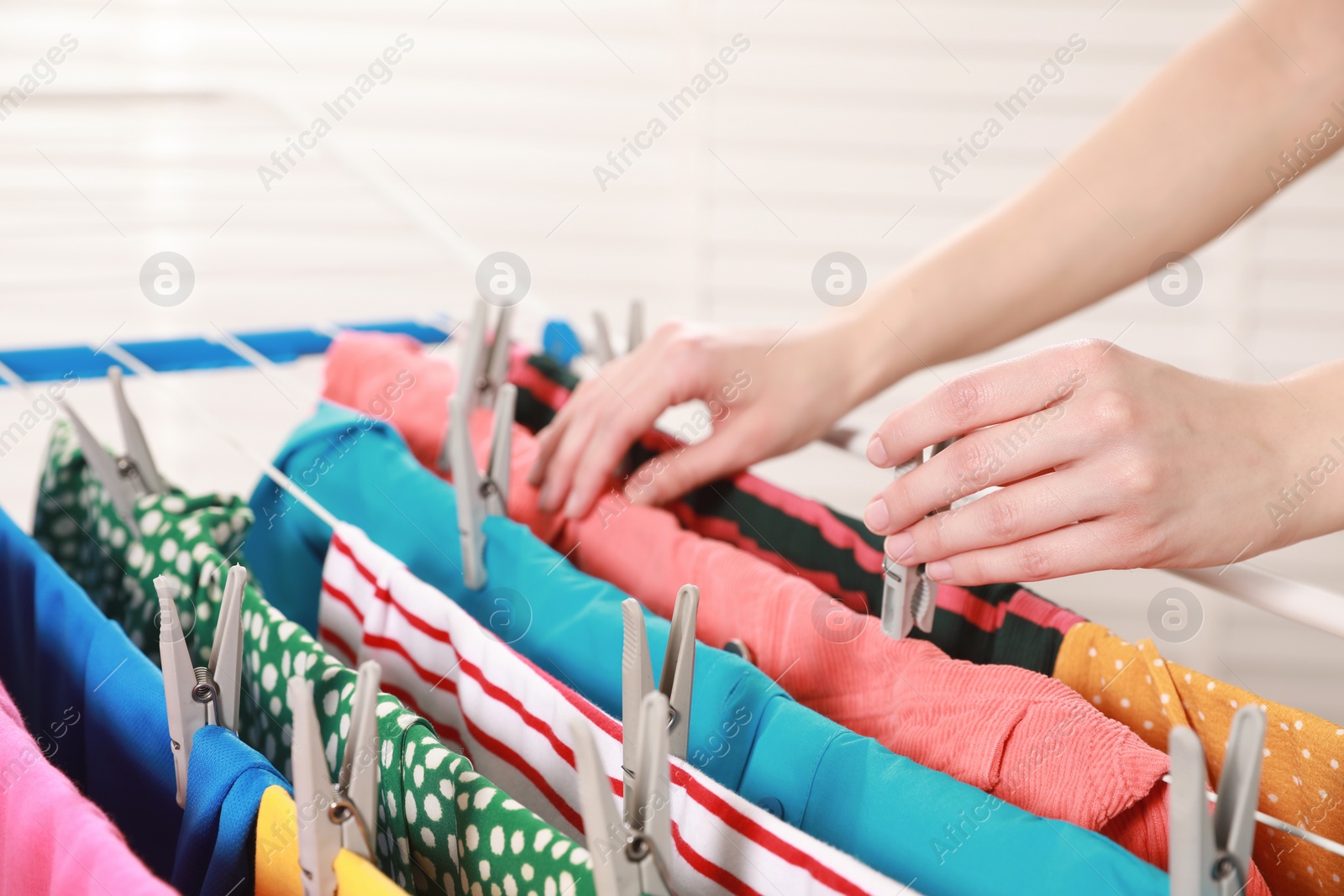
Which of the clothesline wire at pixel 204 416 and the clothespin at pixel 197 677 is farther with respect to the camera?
the clothesline wire at pixel 204 416

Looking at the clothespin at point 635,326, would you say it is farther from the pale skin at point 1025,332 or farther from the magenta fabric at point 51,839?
the magenta fabric at point 51,839

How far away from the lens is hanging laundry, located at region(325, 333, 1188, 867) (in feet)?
1.60

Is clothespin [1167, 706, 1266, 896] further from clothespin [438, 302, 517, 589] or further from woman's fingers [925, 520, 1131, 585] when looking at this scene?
clothespin [438, 302, 517, 589]

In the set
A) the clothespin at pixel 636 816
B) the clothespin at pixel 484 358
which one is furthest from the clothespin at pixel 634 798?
the clothespin at pixel 484 358

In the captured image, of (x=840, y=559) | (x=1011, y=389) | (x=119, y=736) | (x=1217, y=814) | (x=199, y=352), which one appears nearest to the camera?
(x=1217, y=814)

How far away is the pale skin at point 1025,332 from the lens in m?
0.52

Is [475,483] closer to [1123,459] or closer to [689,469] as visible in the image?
[689,469]

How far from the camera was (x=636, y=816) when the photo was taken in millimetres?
430

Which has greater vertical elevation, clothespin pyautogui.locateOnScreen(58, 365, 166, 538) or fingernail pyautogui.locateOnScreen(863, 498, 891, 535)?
fingernail pyautogui.locateOnScreen(863, 498, 891, 535)

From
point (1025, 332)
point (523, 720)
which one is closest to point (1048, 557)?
point (523, 720)

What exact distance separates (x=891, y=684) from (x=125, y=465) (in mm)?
579

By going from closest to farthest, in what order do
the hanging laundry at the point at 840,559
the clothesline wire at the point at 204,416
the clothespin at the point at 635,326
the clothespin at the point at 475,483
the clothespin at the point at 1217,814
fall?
the clothespin at the point at 1217,814 → the hanging laundry at the point at 840,559 → the clothespin at the point at 475,483 → the clothesline wire at the point at 204,416 → the clothespin at the point at 635,326

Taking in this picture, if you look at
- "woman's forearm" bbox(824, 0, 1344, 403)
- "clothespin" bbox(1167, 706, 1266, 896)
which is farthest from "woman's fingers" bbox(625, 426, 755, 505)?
"clothespin" bbox(1167, 706, 1266, 896)

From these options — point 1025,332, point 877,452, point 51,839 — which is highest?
point 1025,332
